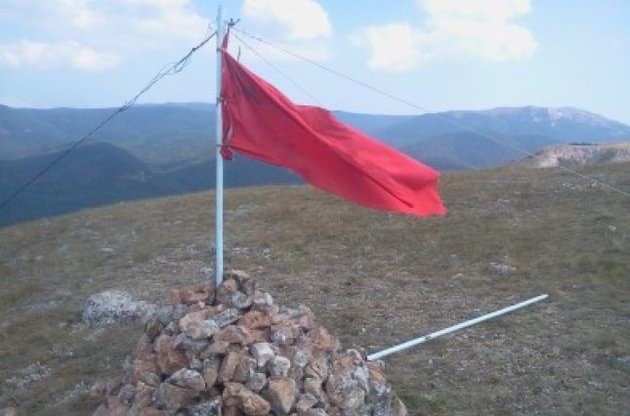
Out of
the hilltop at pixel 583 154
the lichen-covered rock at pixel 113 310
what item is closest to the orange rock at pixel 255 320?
the lichen-covered rock at pixel 113 310

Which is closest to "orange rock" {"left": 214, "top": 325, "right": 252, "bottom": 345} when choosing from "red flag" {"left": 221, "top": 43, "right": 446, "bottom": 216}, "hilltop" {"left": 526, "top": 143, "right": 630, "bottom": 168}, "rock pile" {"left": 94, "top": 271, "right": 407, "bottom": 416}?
"rock pile" {"left": 94, "top": 271, "right": 407, "bottom": 416}

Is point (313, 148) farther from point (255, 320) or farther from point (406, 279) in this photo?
point (406, 279)

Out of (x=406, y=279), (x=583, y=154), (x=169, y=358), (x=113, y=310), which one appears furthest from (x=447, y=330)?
(x=583, y=154)

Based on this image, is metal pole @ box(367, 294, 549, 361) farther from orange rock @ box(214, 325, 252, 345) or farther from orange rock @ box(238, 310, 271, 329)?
orange rock @ box(214, 325, 252, 345)

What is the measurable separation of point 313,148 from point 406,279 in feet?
27.8

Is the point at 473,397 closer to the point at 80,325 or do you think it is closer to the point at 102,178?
the point at 80,325

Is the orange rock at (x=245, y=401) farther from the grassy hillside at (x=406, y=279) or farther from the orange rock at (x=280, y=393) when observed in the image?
the grassy hillside at (x=406, y=279)

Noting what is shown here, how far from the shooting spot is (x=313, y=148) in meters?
8.85

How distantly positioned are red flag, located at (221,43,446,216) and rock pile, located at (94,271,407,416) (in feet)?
5.88

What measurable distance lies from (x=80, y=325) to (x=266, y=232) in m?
7.55

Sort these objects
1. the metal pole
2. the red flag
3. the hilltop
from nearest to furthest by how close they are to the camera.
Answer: the red flag, the metal pole, the hilltop

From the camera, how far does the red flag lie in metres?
8.74

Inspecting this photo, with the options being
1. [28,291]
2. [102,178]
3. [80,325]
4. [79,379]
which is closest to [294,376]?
[79,379]

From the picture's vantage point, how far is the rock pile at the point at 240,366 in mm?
7953
